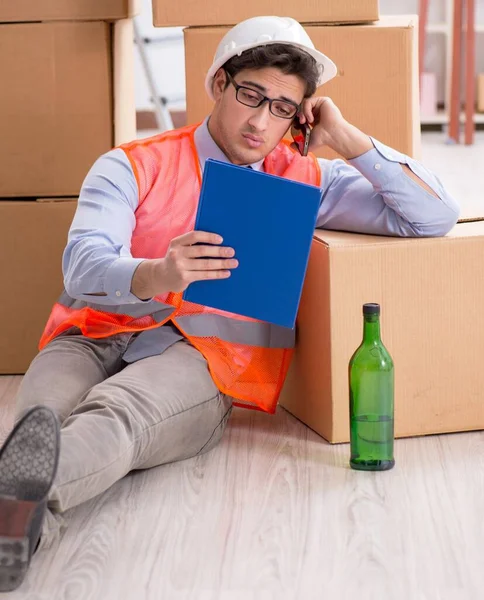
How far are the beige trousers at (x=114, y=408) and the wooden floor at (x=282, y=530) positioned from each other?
0.21 ft

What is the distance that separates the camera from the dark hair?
1.84 meters

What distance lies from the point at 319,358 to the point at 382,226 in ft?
0.90

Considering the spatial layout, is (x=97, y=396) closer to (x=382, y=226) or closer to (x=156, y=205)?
(x=156, y=205)

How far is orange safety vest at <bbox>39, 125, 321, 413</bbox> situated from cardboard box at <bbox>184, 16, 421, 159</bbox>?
0.21 meters

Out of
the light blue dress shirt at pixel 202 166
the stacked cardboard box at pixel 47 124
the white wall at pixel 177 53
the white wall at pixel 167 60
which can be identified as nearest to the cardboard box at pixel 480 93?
the white wall at pixel 177 53

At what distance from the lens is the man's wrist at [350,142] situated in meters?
1.95

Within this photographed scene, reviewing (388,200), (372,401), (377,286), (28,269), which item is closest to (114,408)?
(372,401)

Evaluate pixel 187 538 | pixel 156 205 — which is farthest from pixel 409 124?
pixel 187 538

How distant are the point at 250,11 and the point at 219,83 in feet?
0.92

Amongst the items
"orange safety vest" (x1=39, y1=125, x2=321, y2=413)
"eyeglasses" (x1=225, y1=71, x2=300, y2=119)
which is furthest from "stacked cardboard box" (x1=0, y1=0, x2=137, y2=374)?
"eyeglasses" (x1=225, y1=71, x2=300, y2=119)

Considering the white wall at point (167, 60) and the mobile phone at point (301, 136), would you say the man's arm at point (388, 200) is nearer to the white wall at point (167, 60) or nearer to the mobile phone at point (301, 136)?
the mobile phone at point (301, 136)

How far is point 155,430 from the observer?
174 cm

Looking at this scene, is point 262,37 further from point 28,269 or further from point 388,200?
point 28,269

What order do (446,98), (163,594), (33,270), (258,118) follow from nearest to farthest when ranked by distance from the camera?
(163,594)
(258,118)
(33,270)
(446,98)
